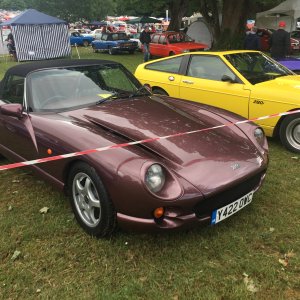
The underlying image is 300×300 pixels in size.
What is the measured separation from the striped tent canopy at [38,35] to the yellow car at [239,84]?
15.6 m

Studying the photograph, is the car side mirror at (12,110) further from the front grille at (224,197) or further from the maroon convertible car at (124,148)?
the front grille at (224,197)

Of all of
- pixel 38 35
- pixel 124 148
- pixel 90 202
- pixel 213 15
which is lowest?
pixel 38 35

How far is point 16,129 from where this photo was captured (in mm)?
3947

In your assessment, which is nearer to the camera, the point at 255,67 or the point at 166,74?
the point at 255,67

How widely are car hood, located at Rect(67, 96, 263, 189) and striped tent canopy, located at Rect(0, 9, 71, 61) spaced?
18548mm

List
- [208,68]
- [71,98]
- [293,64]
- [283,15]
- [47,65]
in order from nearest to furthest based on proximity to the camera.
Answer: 1. [71,98]
2. [47,65]
3. [208,68]
4. [293,64]
5. [283,15]

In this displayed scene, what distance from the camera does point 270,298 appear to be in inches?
97.9

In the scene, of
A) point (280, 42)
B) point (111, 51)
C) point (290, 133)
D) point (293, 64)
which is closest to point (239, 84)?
point (290, 133)

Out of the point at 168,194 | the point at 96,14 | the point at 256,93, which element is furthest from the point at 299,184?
the point at 96,14

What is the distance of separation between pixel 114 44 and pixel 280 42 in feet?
55.7

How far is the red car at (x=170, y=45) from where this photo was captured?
18.6m

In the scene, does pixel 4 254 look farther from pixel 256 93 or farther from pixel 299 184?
pixel 256 93

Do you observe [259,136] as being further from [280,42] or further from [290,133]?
[280,42]

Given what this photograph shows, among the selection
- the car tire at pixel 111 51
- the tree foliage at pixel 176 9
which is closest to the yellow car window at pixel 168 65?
the tree foliage at pixel 176 9
